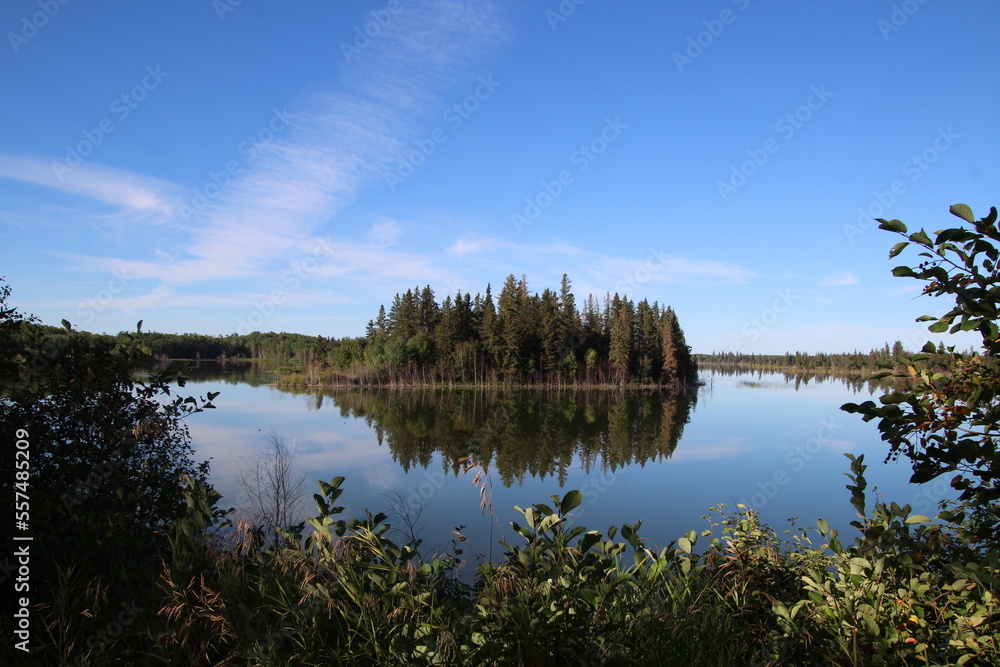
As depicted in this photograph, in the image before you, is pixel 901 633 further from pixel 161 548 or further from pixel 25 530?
pixel 25 530

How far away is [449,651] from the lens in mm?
2361

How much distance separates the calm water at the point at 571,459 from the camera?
1262cm

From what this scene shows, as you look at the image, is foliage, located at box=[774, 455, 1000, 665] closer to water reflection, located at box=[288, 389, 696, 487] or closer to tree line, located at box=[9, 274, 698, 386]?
water reflection, located at box=[288, 389, 696, 487]

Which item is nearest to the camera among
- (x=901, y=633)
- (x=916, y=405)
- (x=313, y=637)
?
(x=916, y=405)

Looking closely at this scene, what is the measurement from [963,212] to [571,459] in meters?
19.0

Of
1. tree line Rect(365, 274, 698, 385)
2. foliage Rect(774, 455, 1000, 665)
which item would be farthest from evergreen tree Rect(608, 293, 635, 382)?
foliage Rect(774, 455, 1000, 665)

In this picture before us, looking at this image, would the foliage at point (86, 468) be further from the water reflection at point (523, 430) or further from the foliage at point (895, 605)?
the water reflection at point (523, 430)

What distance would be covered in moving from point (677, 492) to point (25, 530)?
14.6m

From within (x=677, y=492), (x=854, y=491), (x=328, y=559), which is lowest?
(x=677, y=492)

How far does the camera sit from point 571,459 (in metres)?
20.2

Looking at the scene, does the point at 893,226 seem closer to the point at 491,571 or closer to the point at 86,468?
the point at 491,571

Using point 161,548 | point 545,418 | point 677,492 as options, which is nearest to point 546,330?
point 545,418

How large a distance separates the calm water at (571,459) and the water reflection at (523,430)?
10 centimetres

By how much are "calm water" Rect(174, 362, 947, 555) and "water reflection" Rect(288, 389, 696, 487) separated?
103 millimetres
